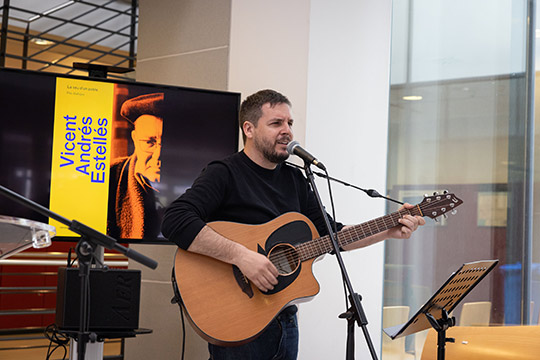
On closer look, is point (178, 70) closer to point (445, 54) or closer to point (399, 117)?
point (399, 117)

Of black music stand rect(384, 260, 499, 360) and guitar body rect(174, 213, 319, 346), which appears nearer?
black music stand rect(384, 260, 499, 360)

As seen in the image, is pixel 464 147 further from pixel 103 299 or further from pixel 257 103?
pixel 103 299

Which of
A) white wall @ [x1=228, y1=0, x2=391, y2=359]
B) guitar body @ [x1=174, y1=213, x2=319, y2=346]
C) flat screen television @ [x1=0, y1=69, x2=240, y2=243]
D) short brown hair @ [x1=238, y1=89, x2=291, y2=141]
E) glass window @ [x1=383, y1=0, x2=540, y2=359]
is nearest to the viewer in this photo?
guitar body @ [x1=174, y1=213, x2=319, y2=346]

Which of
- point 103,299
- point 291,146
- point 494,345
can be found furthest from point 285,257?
point 494,345

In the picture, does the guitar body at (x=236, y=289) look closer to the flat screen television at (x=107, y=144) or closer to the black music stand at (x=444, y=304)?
the black music stand at (x=444, y=304)

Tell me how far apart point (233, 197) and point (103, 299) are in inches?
25.7

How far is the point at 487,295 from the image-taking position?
3.96 metres

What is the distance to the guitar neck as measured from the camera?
243 centimetres

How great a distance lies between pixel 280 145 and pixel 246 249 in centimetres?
46

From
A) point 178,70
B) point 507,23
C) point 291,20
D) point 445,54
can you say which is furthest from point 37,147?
point 507,23

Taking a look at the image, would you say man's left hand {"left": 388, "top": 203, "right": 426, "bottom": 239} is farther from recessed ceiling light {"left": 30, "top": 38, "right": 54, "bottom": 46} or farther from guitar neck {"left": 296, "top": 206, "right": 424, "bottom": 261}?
recessed ceiling light {"left": 30, "top": 38, "right": 54, "bottom": 46}

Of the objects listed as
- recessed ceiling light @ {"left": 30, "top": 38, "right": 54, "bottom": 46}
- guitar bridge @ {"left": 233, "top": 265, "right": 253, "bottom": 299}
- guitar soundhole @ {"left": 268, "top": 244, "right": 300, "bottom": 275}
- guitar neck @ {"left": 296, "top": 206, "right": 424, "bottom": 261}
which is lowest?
guitar bridge @ {"left": 233, "top": 265, "right": 253, "bottom": 299}

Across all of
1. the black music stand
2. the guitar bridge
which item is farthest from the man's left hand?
the guitar bridge

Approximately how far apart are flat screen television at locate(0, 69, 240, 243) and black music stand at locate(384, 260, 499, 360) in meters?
1.36
